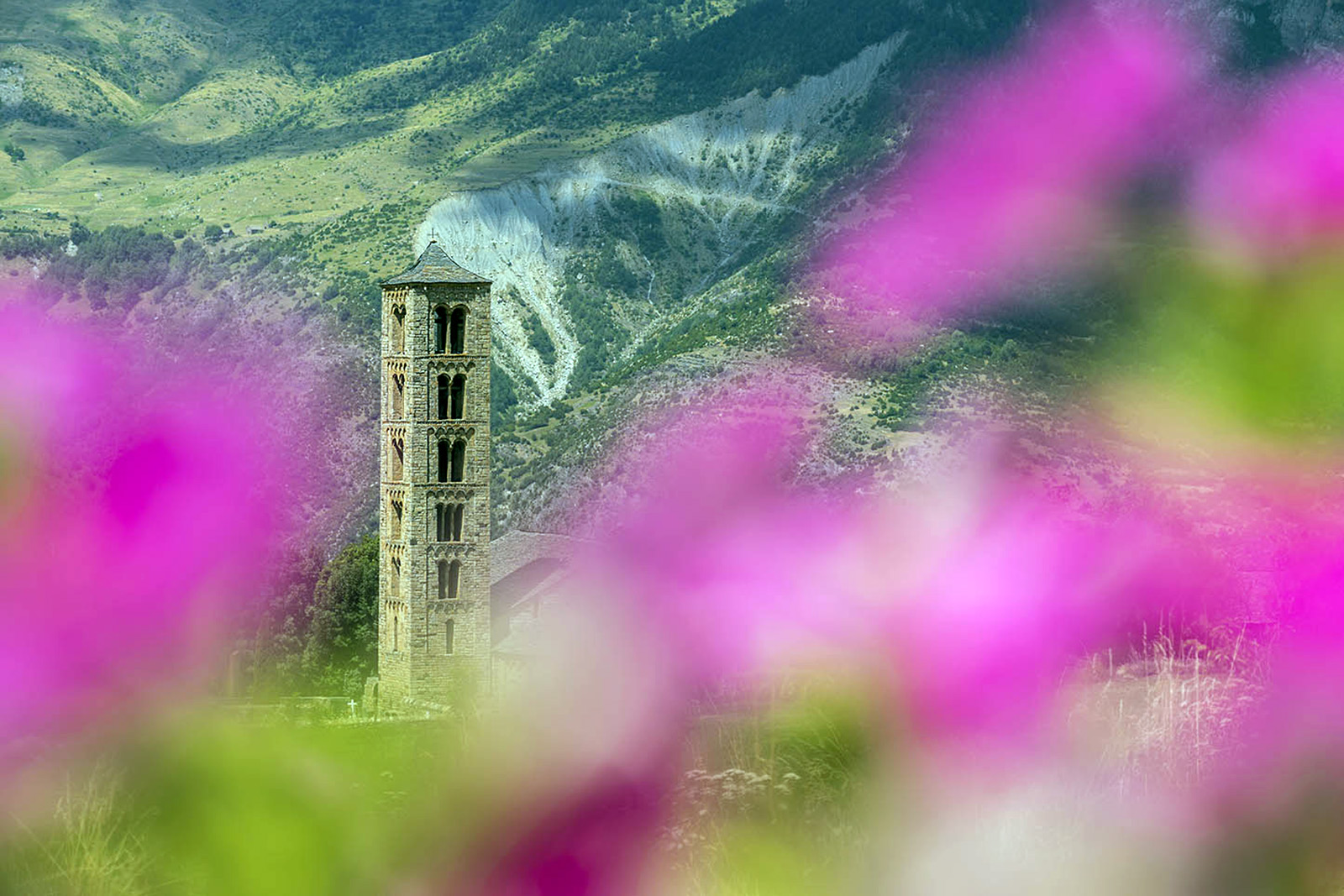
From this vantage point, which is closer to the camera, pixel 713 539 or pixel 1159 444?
pixel 1159 444

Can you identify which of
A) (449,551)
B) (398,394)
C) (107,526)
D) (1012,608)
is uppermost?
(398,394)

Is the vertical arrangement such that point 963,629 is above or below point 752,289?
below

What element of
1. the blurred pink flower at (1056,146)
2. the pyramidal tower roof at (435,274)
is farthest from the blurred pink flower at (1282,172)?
the pyramidal tower roof at (435,274)

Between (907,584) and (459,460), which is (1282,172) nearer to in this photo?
(907,584)

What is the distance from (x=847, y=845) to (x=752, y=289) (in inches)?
4854

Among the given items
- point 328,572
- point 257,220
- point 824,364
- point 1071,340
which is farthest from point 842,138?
point 1071,340

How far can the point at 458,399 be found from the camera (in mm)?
68625

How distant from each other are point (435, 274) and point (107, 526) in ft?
163

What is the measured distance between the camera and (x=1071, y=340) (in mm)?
34906

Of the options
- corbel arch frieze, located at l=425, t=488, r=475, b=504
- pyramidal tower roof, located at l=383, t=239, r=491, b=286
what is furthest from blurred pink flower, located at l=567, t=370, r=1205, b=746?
corbel arch frieze, located at l=425, t=488, r=475, b=504

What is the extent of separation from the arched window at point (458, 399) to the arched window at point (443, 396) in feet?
0.38

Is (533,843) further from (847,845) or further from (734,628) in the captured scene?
(734,628)

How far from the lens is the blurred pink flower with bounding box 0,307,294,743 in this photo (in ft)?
54.2

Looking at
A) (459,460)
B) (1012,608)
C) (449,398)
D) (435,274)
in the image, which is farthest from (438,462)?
(1012,608)
